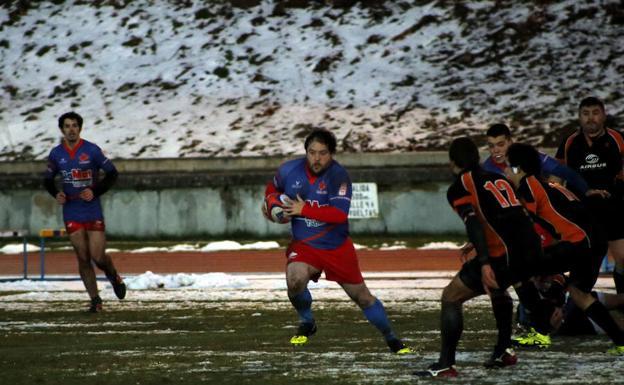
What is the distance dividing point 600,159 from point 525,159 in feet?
8.45

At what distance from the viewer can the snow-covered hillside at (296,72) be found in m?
31.5

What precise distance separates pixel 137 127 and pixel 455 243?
31.6ft

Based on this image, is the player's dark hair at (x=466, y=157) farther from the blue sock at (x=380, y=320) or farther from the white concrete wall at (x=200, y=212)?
the white concrete wall at (x=200, y=212)

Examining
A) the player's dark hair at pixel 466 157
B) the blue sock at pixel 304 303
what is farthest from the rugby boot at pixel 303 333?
the player's dark hair at pixel 466 157

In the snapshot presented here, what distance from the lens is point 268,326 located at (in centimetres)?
1338

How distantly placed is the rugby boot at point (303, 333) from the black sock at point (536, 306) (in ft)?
5.88

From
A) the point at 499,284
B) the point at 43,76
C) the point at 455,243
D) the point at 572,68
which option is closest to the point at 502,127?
the point at 499,284

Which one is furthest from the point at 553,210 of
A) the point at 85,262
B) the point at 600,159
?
the point at 85,262

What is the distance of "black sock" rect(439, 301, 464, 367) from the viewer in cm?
924

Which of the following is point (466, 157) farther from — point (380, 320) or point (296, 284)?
point (296, 284)

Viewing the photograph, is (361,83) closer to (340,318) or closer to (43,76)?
(43,76)

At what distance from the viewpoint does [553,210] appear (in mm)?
10414

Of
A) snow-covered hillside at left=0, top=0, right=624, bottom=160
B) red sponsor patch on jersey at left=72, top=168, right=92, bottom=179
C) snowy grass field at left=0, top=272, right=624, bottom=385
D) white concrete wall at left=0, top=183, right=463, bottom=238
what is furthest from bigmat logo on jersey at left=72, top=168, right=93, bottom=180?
snow-covered hillside at left=0, top=0, right=624, bottom=160

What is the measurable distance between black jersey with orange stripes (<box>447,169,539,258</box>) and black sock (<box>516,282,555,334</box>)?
1360mm
